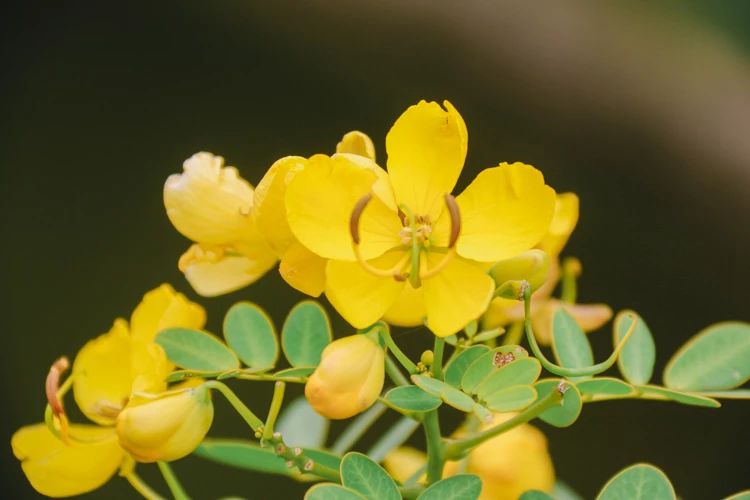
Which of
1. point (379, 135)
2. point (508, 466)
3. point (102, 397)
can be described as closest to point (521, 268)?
point (508, 466)

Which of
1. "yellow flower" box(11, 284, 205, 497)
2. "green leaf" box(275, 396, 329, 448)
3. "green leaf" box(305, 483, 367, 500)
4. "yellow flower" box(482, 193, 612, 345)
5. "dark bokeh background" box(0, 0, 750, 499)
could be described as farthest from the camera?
"dark bokeh background" box(0, 0, 750, 499)

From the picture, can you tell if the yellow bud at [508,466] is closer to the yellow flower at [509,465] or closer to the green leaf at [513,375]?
the yellow flower at [509,465]

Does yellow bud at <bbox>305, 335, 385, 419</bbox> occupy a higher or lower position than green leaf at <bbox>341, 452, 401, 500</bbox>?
higher

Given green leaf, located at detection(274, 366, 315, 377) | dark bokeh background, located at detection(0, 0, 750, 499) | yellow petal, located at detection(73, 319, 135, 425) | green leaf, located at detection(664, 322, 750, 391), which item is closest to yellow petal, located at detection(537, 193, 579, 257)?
green leaf, located at detection(664, 322, 750, 391)

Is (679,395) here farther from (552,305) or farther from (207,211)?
(207,211)

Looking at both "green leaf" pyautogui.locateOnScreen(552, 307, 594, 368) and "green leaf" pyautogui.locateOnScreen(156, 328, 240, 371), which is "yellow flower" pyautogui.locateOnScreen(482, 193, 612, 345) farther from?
"green leaf" pyautogui.locateOnScreen(156, 328, 240, 371)

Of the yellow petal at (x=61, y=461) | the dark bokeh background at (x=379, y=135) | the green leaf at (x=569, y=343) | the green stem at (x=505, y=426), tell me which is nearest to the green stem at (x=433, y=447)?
the green stem at (x=505, y=426)

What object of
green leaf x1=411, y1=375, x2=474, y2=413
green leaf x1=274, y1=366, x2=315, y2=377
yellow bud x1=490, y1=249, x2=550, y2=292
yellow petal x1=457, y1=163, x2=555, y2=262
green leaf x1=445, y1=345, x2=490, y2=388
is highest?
yellow petal x1=457, y1=163, x2=555, y2=262

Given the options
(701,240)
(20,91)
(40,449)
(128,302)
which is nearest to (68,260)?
(128,302)
